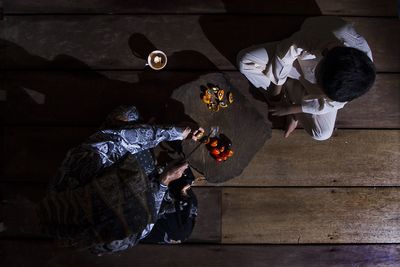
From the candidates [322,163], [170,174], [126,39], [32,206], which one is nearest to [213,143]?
[170,174]

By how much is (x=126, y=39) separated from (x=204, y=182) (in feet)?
3.03

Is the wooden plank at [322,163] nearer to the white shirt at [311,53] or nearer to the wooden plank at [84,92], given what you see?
the wooden plank at [84,92]

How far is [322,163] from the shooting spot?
2.17 m

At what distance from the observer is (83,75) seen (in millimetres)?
2178

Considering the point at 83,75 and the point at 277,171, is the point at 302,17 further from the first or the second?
the point at 83,75

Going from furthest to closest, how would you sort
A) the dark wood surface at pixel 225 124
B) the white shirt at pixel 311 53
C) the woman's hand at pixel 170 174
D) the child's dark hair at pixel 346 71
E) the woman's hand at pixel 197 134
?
1. the dark wood surface at pixel 225 124
2. the woman's hand at pixel 197 134
3. the woman's hand at pixel 170 174
4. the white shirt at pixel 311 53
5. the child's dark hair at pixel 346 71

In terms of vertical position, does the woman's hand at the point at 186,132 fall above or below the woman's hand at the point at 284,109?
below

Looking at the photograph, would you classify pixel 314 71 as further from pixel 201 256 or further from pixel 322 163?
pixel 201 256

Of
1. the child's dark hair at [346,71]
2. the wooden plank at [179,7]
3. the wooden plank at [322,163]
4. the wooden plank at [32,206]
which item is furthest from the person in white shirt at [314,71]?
the wooden plank at [32,206]

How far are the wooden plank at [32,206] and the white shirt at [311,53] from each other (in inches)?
28.5

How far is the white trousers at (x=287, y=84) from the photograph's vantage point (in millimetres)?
1923

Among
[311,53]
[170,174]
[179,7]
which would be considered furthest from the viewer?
[179,7]

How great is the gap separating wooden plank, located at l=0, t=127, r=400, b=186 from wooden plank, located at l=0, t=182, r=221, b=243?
0.20 ft

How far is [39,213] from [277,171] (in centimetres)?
129
